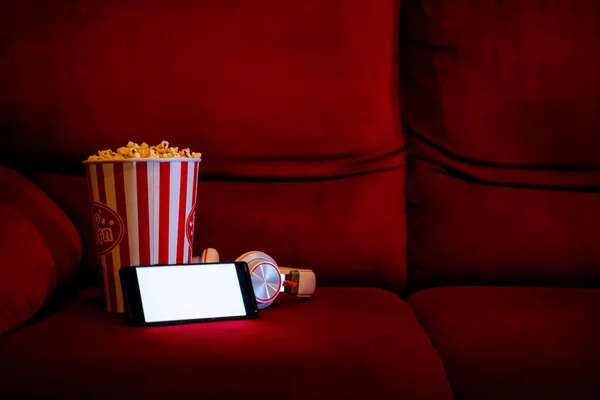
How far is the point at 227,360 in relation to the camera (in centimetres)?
75

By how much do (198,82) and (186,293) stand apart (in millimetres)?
451

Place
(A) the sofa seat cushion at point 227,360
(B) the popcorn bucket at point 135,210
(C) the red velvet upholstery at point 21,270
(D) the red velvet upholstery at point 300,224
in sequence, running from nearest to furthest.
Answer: (A) the sofa seat cushion at point 227,360 → (C) the red velvet upholstery at point 21,270 → (B) the popcorn bucket at point 135,210 → (D) the red velvet upholstery at point 300,224

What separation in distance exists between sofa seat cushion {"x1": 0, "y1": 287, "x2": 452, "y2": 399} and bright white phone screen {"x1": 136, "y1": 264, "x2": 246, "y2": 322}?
2 centimetres

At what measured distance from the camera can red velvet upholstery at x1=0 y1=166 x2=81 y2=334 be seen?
0.85 m

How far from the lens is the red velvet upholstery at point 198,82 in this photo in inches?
47.7

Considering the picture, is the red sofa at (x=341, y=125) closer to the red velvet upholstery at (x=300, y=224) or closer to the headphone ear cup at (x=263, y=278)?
the red velvet upholstery at (x=300, y=224)

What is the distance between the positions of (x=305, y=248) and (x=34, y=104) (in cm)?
54

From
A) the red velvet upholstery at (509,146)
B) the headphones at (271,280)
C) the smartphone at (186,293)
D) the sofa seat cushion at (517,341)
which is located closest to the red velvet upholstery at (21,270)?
the smartphone at (186,293)

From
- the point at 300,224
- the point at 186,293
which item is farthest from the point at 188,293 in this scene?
the point at 300,224

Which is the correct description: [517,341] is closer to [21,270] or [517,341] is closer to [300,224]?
[300,224]

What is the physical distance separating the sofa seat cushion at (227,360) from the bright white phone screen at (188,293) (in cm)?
2

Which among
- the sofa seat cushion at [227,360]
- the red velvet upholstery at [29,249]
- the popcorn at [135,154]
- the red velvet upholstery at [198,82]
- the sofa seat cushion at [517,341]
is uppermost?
the red velvet upholstery at [198,82]

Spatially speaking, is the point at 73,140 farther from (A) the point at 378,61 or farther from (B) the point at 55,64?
(A) the point at 378,61

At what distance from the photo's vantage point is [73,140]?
121 cm
